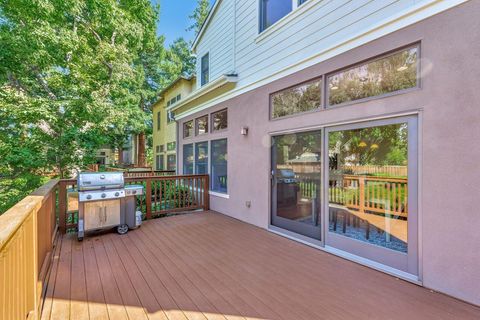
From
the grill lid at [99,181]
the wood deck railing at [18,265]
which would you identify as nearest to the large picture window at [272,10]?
the grill lid at [99,181]

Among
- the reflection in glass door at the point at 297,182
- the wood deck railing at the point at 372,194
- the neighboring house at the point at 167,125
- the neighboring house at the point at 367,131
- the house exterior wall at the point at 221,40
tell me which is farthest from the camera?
the neighboring house at the point at 167,125

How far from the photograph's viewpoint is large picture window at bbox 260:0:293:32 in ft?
15.1

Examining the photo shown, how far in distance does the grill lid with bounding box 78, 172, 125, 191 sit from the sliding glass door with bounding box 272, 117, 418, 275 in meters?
3.17

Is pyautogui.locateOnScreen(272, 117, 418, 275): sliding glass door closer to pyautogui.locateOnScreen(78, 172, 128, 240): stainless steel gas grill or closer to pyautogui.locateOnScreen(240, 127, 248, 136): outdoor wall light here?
pyautogui.locateOnScreen(240, 127, 248, 136): outdoor wall light

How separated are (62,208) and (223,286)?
3750mm

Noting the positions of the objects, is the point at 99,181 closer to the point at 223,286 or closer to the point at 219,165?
the point at 219,165

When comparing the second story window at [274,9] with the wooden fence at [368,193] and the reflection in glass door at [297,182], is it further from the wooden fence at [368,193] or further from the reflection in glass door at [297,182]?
the wooden fence at [368,193]

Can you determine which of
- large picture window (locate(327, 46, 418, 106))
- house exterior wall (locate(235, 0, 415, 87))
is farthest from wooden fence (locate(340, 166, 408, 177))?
house exterior wall (locate(235, 0, 415, 87))

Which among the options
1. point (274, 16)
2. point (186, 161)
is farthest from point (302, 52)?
point (186, 161)

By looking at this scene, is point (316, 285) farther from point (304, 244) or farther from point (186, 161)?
point (186, 161)

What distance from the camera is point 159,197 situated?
254 inches

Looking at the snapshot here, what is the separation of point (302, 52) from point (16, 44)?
29.7 feet

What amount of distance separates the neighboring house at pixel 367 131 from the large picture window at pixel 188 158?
2.69 metres

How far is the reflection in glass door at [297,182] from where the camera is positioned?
3878 mm
